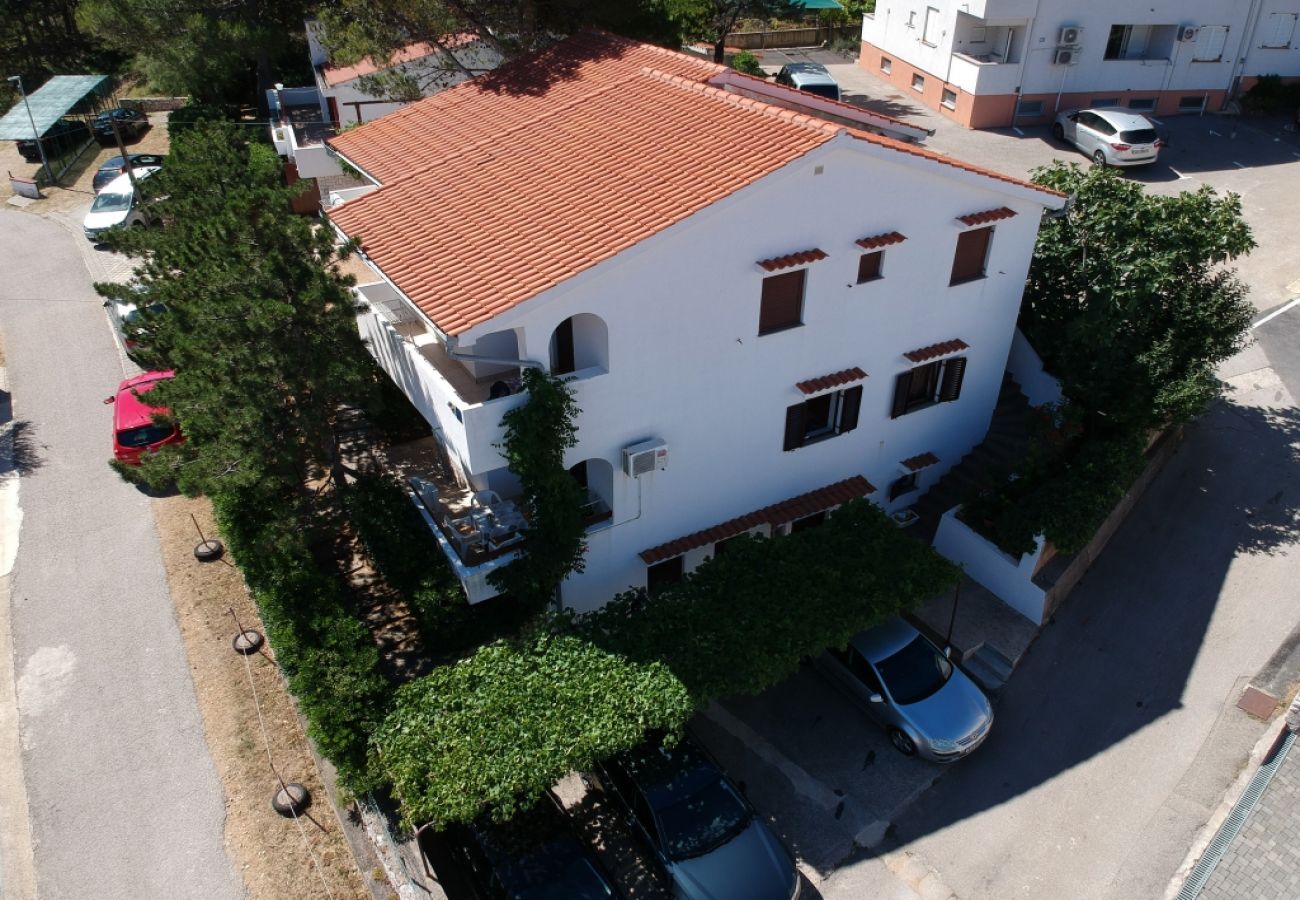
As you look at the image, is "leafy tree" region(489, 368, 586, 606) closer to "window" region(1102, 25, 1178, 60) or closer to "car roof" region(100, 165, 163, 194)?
"car roof" region(100, 165, 163, 194)

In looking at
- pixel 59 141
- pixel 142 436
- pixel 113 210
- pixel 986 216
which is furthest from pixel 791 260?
pixel 59 141

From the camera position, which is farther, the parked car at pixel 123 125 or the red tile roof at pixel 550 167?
the parked car at pixel 123 125

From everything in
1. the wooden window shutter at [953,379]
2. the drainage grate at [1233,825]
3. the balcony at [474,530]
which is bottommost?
the drainage grate at [1233,825]

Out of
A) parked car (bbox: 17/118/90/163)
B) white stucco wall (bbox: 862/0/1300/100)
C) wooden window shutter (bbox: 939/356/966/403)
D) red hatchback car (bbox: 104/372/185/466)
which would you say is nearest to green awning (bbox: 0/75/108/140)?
parked car (bbox: 17/118/90/163)

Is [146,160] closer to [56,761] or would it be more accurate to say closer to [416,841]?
[56,761]

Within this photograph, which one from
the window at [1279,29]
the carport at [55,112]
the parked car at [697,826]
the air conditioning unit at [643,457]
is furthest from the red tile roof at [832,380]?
the carport at [55,112]

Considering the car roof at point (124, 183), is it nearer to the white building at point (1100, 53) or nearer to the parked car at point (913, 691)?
the white building at point (1100, 53)

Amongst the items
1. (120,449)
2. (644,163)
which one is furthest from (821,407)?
(120,449)
